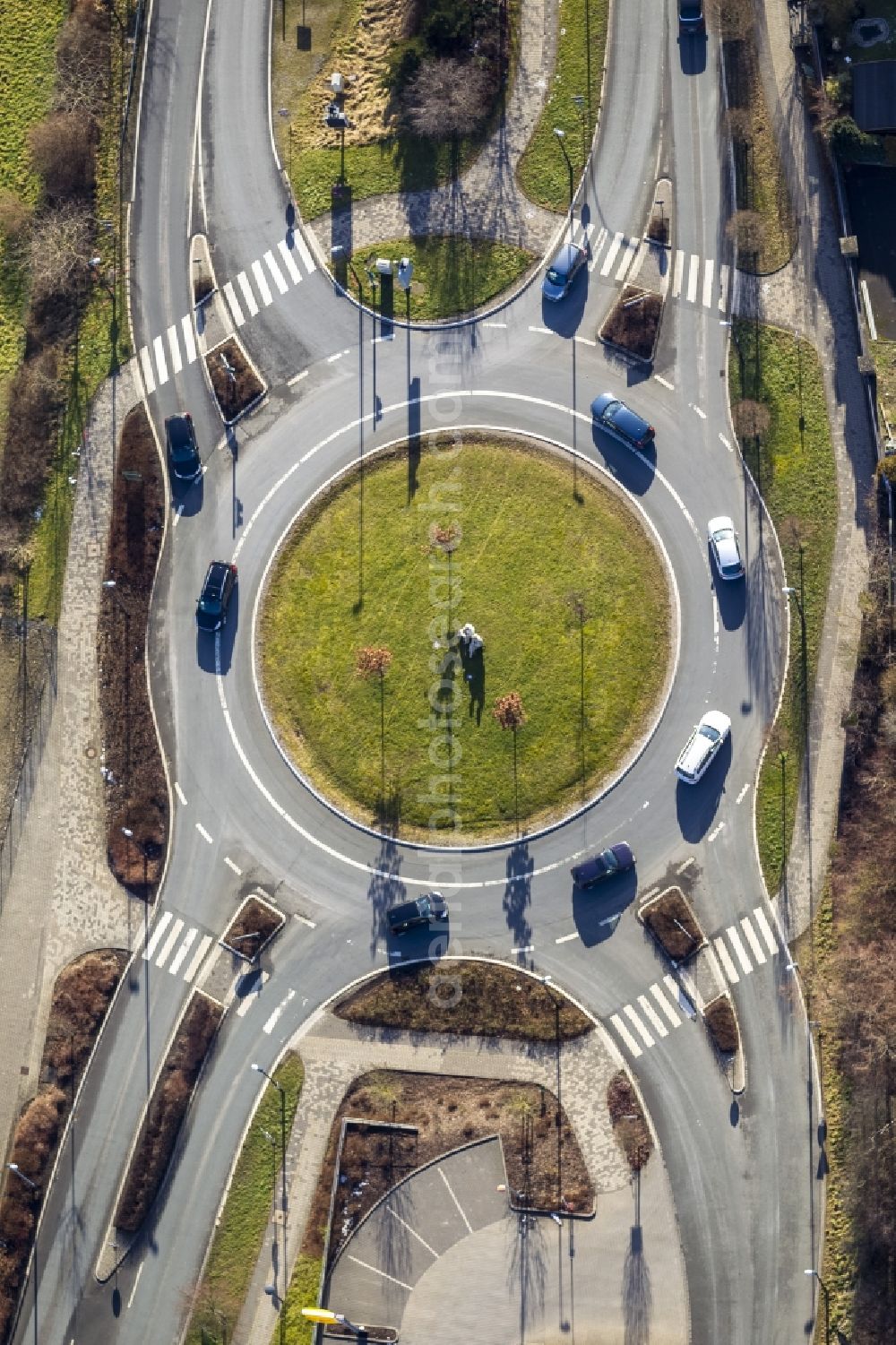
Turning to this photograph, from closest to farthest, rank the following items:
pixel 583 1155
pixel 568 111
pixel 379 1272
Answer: pixel 583 1155
pixel 379 1272
pixel 568 111

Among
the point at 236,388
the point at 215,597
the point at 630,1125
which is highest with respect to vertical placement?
the point at 236,388

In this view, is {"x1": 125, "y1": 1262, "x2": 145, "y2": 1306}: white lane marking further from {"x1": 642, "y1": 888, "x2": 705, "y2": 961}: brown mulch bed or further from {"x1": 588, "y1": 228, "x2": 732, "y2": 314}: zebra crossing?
{"x1": 588, "y1": 228, "x2": 732, "y2": 314}: zebra crossing

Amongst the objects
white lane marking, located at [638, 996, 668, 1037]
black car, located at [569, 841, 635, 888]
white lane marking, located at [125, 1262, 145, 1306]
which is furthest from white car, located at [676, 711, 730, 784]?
white lane marking, located at [125, 1262, 145, 1306]

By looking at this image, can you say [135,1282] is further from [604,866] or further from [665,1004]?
[604,866]

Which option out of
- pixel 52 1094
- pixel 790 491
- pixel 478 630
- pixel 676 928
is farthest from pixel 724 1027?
pixel 52 1094

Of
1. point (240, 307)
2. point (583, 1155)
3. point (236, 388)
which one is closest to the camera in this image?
point (583, 1155)

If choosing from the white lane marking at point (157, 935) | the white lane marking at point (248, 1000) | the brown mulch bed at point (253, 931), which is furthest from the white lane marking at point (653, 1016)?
the white lane marking at point (157, 935)

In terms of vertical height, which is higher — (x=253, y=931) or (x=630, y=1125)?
(x=253, y=931)

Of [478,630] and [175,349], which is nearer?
[478,630]
